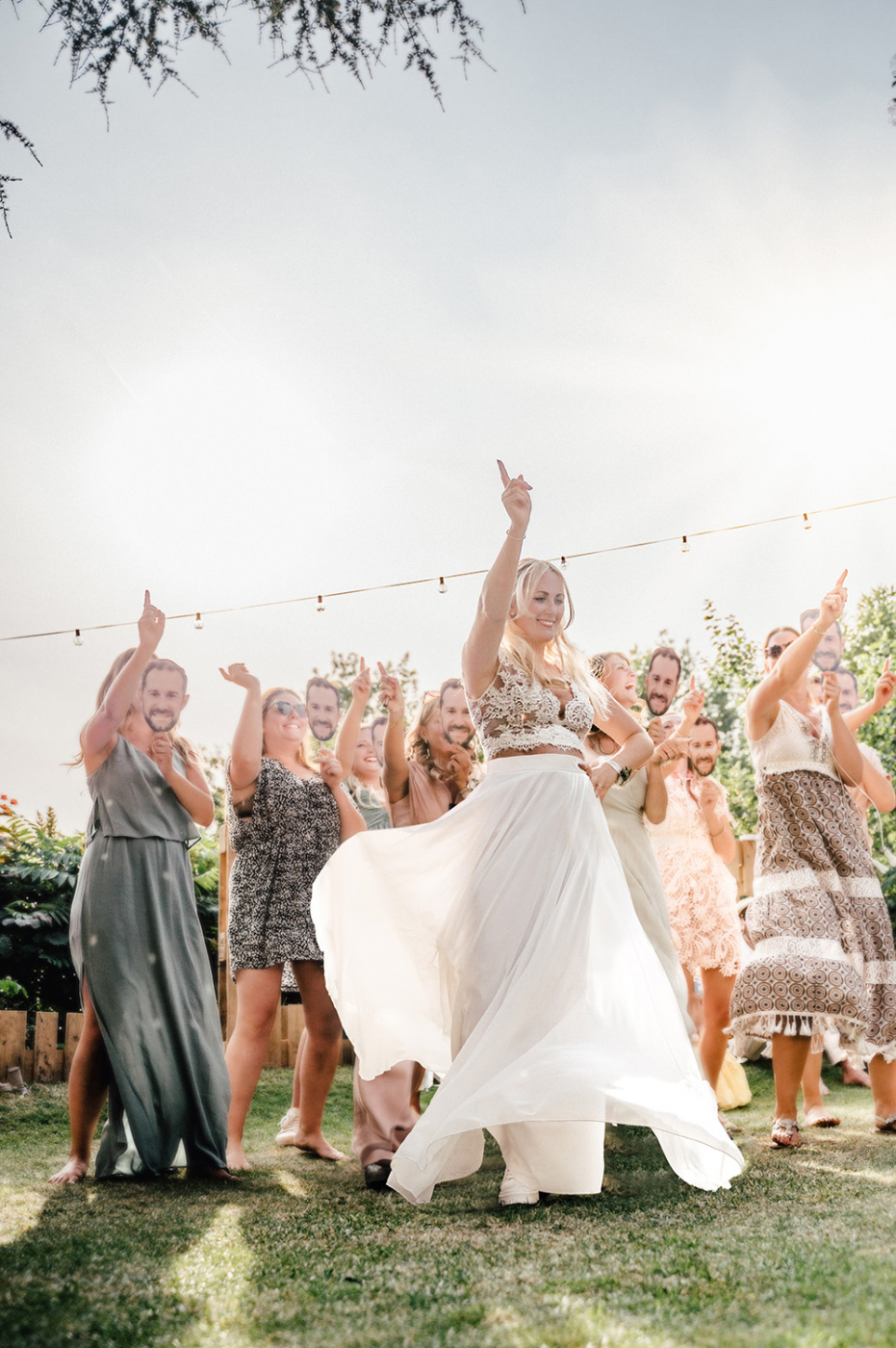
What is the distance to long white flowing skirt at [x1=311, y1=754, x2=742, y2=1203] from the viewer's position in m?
2.84

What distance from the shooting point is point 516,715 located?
370 cm

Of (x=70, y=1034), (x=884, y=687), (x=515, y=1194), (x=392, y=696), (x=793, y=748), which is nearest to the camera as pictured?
(x=515, y=1194)

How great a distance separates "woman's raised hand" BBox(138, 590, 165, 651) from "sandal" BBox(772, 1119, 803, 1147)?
3025 mm

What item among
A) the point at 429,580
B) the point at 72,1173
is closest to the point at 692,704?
the point at 429,580

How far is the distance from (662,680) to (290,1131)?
115 inches

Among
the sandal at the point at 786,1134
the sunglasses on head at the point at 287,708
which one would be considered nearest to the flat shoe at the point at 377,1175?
the sandal at the point at 786,1134

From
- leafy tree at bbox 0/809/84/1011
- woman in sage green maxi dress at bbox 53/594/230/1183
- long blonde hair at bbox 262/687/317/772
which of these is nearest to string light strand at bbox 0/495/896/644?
leafy tree at bbox 0/809/84/1011

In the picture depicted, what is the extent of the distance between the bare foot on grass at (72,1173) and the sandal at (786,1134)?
258 centimetres

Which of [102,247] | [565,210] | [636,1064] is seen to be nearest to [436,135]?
[565,210]

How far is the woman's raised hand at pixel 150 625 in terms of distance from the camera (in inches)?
149

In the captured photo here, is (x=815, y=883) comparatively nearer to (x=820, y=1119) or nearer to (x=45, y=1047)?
(x=820, y=1119)

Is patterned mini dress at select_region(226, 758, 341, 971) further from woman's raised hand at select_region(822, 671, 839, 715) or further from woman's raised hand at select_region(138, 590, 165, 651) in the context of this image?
woman's raised hand at select_region(822, 671, 839, 715)

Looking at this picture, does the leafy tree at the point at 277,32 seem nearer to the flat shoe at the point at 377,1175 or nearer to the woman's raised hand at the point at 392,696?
the woman's raised hand at the point at 392,696

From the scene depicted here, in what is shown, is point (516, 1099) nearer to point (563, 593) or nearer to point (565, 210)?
point (563, 593)
